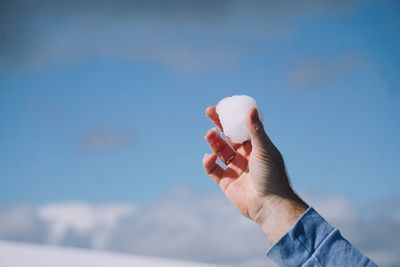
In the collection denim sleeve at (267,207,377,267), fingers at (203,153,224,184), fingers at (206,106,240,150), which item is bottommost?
denim sleeve at (267,207,377,267)

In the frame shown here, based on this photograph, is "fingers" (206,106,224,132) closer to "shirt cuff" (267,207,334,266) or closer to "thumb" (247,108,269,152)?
"thumb" (247,108,269,152)

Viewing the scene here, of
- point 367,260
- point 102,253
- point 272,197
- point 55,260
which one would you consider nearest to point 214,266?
point 102,253

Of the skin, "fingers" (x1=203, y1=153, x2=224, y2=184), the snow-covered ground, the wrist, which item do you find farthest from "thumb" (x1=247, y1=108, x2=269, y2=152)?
the snow-covered ground

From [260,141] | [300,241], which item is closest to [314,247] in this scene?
[300,241]

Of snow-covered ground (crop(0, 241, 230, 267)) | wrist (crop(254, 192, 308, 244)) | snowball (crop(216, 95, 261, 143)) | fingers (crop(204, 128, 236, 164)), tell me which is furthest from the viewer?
snow-covered ground (crop(0, 241, 230, 267))

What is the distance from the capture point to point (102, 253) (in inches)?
103

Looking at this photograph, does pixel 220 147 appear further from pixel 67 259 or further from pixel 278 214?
pixel 67 259

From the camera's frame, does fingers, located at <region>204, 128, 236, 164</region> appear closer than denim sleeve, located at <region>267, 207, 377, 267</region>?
No

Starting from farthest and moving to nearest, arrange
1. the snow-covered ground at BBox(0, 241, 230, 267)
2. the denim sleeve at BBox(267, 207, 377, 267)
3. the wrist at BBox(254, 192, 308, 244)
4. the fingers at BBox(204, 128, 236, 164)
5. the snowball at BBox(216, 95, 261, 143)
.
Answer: the snow-covered ground at BBox(0, 241, 230, 267)
the fingers at BBox(204, 128, 236, 164)
the snowball at BBox(216, 95, 261, 143)
the wrist at BBox(254, 192, 308, 244)
the denim sleeve at BBox(267, 207, 377, 267)

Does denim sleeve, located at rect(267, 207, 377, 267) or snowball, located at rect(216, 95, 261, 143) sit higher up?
snowball, located at rect(216, 95, 261, 143)

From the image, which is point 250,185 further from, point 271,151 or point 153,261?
point 153,261

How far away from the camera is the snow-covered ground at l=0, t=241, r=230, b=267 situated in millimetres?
2514

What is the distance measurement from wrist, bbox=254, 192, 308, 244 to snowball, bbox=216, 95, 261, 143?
292mm

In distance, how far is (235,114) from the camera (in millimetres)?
1833
